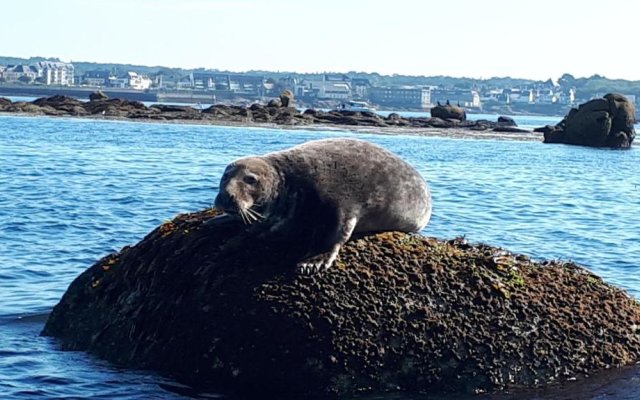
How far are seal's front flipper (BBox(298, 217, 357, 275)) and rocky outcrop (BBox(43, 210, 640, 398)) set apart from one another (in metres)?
0.07

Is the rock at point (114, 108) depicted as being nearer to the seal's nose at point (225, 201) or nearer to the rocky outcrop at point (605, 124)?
the rocky outcrop at point (605, 124)

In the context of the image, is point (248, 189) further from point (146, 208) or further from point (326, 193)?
point (146, 208)

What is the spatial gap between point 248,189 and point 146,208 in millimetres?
12243

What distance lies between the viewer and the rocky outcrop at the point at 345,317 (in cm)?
766

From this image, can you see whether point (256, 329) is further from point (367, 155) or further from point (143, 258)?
point (367, 155)

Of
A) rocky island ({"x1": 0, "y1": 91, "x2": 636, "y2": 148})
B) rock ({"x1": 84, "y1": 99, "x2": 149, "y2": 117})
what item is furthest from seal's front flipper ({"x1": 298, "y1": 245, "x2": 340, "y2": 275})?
rock ({"x1": 84, "y1": 99, "x2": 149, "y2": 117})

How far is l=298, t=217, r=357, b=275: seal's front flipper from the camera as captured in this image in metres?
7.92

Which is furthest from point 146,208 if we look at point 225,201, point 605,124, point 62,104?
point 62,104

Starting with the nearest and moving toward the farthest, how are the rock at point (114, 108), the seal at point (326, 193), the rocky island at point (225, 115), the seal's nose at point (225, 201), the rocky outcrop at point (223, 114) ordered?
the seal's nose at point (225, 201)
the seal at point (326, 193)
the rocky island at point (225, 115)
the rocky outcrop at point (223, 114)
the rock at point (114, 108)

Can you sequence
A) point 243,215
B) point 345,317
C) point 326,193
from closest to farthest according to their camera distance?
point 345,317 < point 243,215 < point 326,193

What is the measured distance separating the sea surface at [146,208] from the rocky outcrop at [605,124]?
12.1 meters

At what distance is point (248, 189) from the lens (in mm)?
8172

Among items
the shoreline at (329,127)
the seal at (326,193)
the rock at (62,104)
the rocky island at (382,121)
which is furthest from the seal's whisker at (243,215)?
the rock at (62,104)

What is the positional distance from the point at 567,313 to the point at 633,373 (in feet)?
2.17
